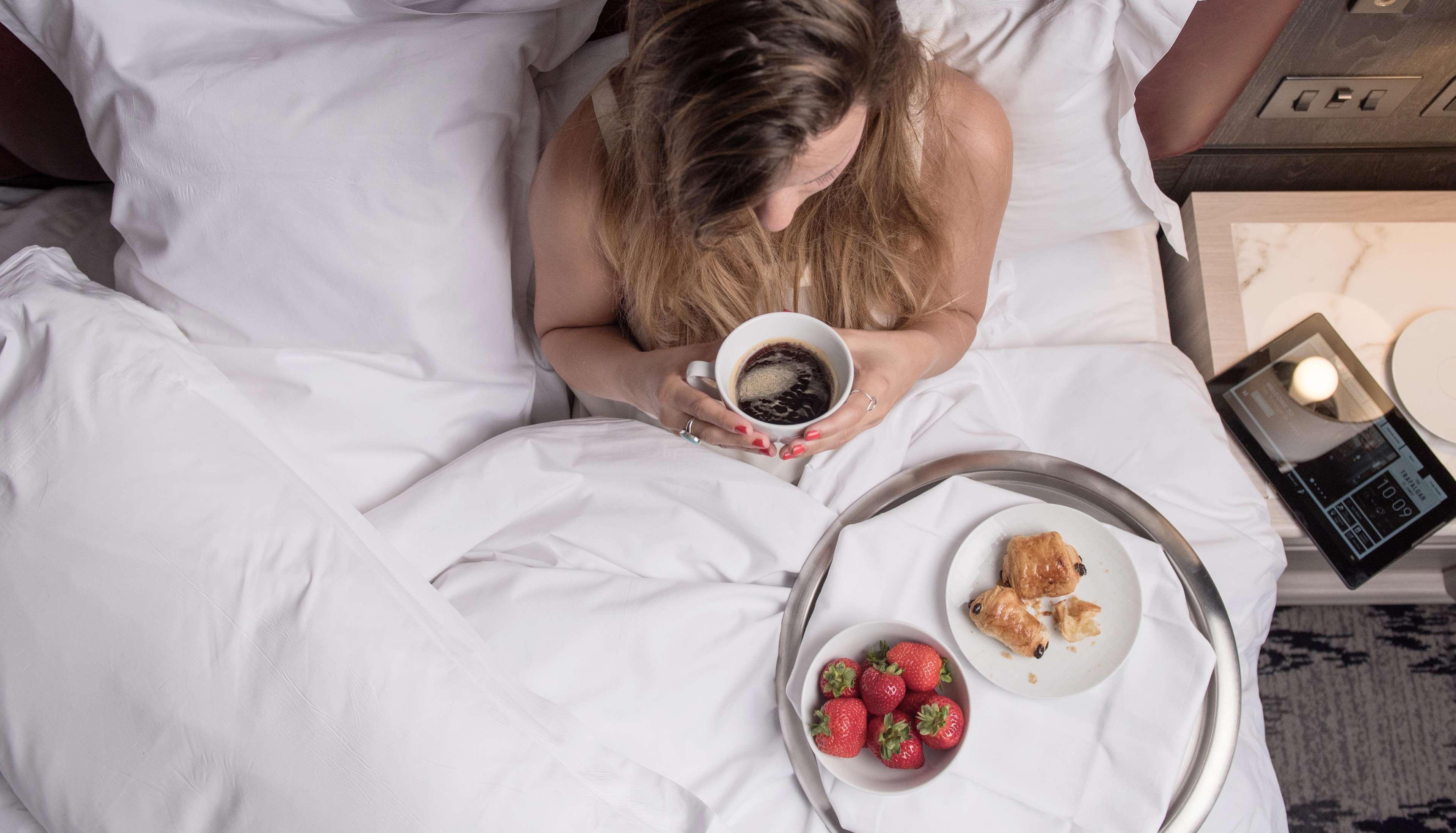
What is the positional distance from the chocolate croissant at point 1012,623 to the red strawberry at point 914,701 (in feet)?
0.34

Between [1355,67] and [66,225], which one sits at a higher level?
[1355,67]

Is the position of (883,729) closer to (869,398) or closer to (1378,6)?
(869,398)

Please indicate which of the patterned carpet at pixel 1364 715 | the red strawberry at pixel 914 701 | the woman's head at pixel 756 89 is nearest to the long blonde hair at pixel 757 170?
the woman's head at pixel 756 89

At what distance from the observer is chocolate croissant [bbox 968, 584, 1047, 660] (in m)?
0.87

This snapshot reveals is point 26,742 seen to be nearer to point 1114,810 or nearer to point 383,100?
point 383,100

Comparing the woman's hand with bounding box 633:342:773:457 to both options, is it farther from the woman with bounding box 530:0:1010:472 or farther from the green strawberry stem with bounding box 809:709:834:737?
the green strawberry stem with bounding box 809:709:834:737

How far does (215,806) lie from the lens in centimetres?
72

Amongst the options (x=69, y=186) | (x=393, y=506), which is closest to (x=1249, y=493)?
(x=393, y=506)

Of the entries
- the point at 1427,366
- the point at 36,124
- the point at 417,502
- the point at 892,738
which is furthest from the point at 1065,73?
the point at 36,124

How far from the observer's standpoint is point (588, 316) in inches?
42.7

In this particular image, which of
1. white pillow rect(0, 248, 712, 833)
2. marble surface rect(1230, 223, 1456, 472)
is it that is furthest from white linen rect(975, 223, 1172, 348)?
white pillow rect(0, 248, 712, 833)

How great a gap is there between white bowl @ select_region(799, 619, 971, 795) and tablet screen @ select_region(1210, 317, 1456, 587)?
629mm

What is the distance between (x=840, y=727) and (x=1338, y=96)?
1.05 metres

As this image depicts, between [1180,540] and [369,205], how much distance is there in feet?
3.34
